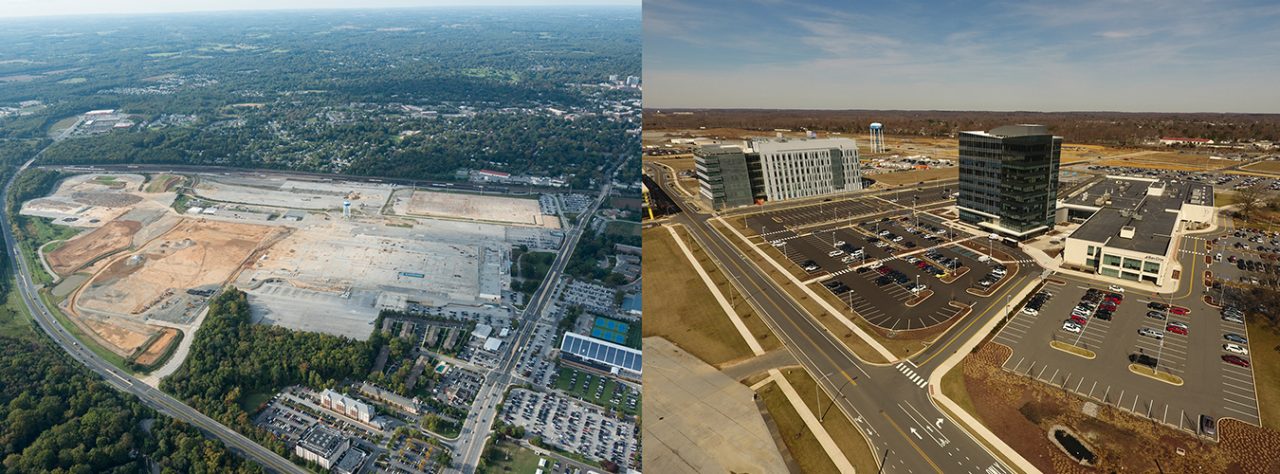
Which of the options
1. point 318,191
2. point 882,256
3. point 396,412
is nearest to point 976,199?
point 882,256

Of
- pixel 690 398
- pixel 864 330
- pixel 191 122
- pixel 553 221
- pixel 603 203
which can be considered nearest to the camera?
pixel 690 398

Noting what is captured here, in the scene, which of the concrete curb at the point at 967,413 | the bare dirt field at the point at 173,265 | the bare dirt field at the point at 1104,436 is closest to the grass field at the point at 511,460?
the concrete curb at the point at 967,413

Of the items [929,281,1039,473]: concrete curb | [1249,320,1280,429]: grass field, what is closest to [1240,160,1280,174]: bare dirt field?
[1249,320,1280,429]: grass field

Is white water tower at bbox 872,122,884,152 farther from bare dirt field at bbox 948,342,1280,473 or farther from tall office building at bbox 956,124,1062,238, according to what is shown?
bare dirt field at bbox 948,342,1280,473

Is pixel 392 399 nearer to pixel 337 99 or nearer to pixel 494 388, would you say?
pixel 494 388

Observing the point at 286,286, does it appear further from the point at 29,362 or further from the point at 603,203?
the point at 603,203
